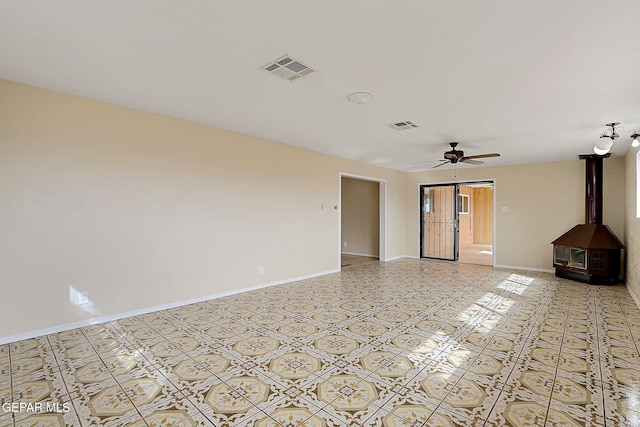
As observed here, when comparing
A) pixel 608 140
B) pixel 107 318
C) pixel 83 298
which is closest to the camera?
pixel 83 298

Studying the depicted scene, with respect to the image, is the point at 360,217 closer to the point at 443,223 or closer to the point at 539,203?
the point at 443,223

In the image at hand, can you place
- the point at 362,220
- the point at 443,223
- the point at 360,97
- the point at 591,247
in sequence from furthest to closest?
1. the point at 362,220
2. the point at 443,223
3. the point at 591,247
4. the point at 360,97

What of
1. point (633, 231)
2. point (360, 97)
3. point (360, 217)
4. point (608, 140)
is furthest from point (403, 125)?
point (360, 217)

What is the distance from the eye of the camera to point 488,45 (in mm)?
2262

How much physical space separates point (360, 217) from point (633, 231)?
5.69 m

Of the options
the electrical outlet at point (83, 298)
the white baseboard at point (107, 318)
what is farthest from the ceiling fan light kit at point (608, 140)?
the electrical outlet at point (83, 298)

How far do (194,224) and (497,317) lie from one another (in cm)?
411

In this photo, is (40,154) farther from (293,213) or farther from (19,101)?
(293,213)

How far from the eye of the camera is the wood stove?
553cm

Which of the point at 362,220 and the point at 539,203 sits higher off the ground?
the point at 539,203

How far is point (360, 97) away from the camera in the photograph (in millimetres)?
3283

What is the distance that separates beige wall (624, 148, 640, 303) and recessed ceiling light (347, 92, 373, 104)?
4.46 metres

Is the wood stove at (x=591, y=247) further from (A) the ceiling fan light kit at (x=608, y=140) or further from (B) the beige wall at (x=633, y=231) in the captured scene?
(A) the ceiling fan light kit at (x=608, y=140)

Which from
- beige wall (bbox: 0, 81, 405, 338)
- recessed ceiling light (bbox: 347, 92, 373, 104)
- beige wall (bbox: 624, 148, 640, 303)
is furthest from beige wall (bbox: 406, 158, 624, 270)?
recessed ceiling light (bbox: 347, 92, 373, 104)
